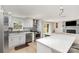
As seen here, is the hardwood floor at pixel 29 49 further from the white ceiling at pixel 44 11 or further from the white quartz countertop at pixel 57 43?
the white ceiling at pixel 44 11

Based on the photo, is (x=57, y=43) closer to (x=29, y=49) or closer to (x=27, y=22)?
(x=29, y=49)

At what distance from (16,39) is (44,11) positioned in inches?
22.4

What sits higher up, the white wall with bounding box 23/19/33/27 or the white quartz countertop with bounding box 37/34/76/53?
the white wall with bounding box 23/19/33/27

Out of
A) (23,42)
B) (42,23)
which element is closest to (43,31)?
(42,23)

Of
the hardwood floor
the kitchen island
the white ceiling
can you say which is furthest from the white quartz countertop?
the white ceiling

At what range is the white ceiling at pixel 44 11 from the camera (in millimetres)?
980

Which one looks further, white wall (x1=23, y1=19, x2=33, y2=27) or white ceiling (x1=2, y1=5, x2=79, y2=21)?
white wall (x1=23, y1=19, x2=33, y2=27)

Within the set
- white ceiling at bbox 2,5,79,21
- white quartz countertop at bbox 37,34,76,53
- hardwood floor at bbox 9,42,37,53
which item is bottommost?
hardwood floor at bbox 9,42,37,53

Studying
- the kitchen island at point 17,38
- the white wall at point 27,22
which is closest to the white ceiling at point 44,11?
the white wall at point 27,22

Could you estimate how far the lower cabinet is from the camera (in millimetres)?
1062

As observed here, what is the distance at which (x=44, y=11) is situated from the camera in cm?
107

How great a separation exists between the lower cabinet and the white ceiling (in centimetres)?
31

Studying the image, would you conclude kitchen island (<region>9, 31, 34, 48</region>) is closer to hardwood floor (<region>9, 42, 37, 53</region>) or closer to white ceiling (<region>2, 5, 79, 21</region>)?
hardwood floor (<region>9, 42, 37, 53</region>)
